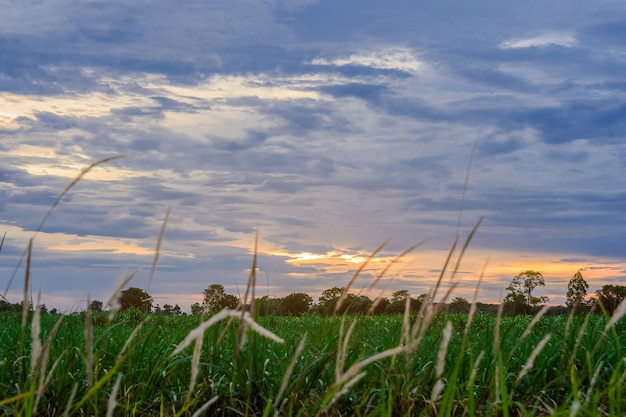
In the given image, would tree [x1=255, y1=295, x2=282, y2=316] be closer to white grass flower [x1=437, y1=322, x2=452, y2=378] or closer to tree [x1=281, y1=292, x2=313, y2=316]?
white grass flower [x1=437, y1=322, x2=452, y2=378]

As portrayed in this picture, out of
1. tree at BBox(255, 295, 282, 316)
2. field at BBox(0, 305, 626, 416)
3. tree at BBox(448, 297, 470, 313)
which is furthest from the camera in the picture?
tree at BBox(448, 297, 470, 313)

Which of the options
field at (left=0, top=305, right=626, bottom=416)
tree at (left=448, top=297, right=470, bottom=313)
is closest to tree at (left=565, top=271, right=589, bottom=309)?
field at (left=0, top=305, right=626, bottom=416)

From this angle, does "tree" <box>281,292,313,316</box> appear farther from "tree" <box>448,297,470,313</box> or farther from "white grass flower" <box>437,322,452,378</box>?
"white grass flower" <box>437,322,452,378</box>

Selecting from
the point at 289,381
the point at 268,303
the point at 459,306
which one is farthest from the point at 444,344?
the point at 459,306

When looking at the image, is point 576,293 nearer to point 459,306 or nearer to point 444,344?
point 444,344

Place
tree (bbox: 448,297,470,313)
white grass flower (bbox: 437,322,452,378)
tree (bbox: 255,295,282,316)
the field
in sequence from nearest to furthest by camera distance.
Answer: white grass flower (bbox: 437,322,452,378)
the field
tree (bbox: 255,295,282,316)
tree (bbox: 448,297,470,313)

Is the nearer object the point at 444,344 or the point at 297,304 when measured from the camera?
the point at 444,344

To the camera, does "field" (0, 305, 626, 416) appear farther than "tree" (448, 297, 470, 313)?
No

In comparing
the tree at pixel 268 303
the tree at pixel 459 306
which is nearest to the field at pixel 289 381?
the tree at pixel 268 303

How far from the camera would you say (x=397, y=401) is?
4.45m

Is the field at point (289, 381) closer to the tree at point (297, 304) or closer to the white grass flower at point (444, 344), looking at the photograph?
the white grass flower at point (444, 344)

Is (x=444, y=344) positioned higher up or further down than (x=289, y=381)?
higher up

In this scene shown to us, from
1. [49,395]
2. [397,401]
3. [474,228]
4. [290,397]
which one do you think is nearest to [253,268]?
[474,228]

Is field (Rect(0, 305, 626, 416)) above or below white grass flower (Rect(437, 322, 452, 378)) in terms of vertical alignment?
below
